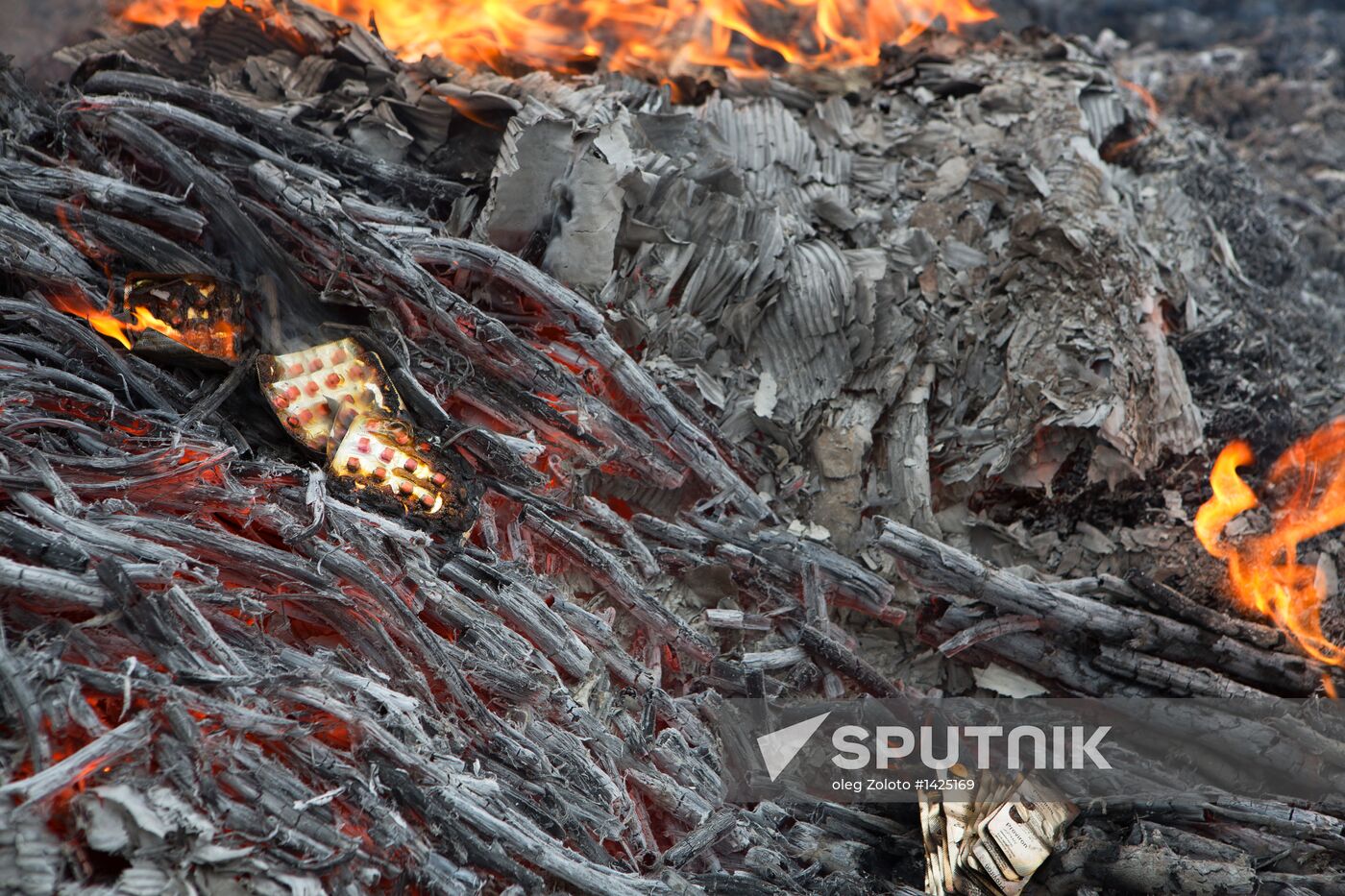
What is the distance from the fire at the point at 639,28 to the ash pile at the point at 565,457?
385mm

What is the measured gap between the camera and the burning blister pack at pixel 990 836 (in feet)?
11.3

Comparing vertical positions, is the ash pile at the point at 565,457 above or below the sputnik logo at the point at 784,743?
above

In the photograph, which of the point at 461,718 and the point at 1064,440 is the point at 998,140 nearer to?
the point at 1064,440

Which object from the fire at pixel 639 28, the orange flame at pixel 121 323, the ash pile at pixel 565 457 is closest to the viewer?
the ash pile at pixel 565 457

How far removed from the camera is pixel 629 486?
4449 millimetres

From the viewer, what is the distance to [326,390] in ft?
12.9

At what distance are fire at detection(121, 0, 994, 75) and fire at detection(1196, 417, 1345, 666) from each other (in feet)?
11.2

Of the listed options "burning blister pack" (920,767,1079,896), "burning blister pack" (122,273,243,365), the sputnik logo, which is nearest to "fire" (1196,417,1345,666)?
"burning blister pack" (920,767,1079,896)

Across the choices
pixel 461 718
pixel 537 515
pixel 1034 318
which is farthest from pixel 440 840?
pixel 1034 318

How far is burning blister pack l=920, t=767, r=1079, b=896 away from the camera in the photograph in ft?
11.3
